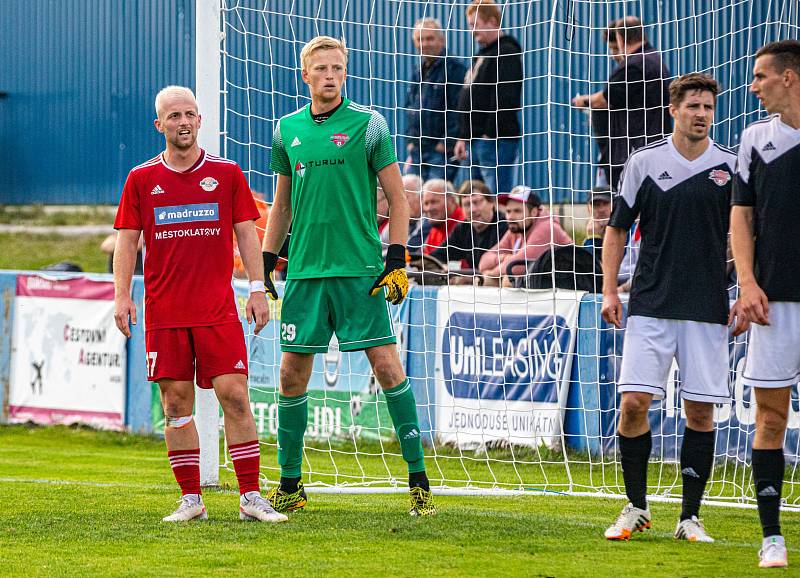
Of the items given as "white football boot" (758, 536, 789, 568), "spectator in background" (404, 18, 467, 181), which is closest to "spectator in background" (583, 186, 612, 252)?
"spectator in background" (404, 18, 467, 181)

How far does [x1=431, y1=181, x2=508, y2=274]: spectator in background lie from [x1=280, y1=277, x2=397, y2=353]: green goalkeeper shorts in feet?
12.7

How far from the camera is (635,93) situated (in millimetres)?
9547

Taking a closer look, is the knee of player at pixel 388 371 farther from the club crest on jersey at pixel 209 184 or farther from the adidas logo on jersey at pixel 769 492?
the adidas logo on jersey at pixel 769 492

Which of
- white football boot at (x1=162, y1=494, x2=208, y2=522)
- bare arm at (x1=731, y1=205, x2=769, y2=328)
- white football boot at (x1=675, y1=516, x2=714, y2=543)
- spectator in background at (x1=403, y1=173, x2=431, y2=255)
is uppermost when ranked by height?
spectator in background at (x1=403, y1=173, x2=431, y2=255)

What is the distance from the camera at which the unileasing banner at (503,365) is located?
31.1ft

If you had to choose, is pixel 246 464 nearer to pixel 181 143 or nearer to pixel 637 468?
pixel 181 143

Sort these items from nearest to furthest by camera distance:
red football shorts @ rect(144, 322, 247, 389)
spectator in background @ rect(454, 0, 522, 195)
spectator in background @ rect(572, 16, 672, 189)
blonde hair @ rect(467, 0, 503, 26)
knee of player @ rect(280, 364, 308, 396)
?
red football shorts @ rect(144, 322, 247, 389) → knee of player @ rect(280, 364, 308, 396) → spectator in background @ rect(572, 16, 672, 189) → spectator in background @ rect(454, 0, 522, 195) → blonde hair @ rect(467, 0, 503, 26)

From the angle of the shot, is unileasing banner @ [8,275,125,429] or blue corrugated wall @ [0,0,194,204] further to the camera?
blue corrugated wall @ [0,0,194,204]

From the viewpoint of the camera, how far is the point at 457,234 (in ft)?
34.7

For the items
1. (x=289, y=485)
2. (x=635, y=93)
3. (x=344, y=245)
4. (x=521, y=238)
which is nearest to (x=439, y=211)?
(x=521, y=238)

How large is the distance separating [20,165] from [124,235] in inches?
527

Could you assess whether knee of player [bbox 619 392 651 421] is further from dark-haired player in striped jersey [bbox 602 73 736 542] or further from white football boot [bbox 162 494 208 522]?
white football boot [bbox 162 494 208 522]

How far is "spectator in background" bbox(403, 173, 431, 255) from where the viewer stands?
1053 centimetres

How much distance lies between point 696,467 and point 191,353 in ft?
8.05
